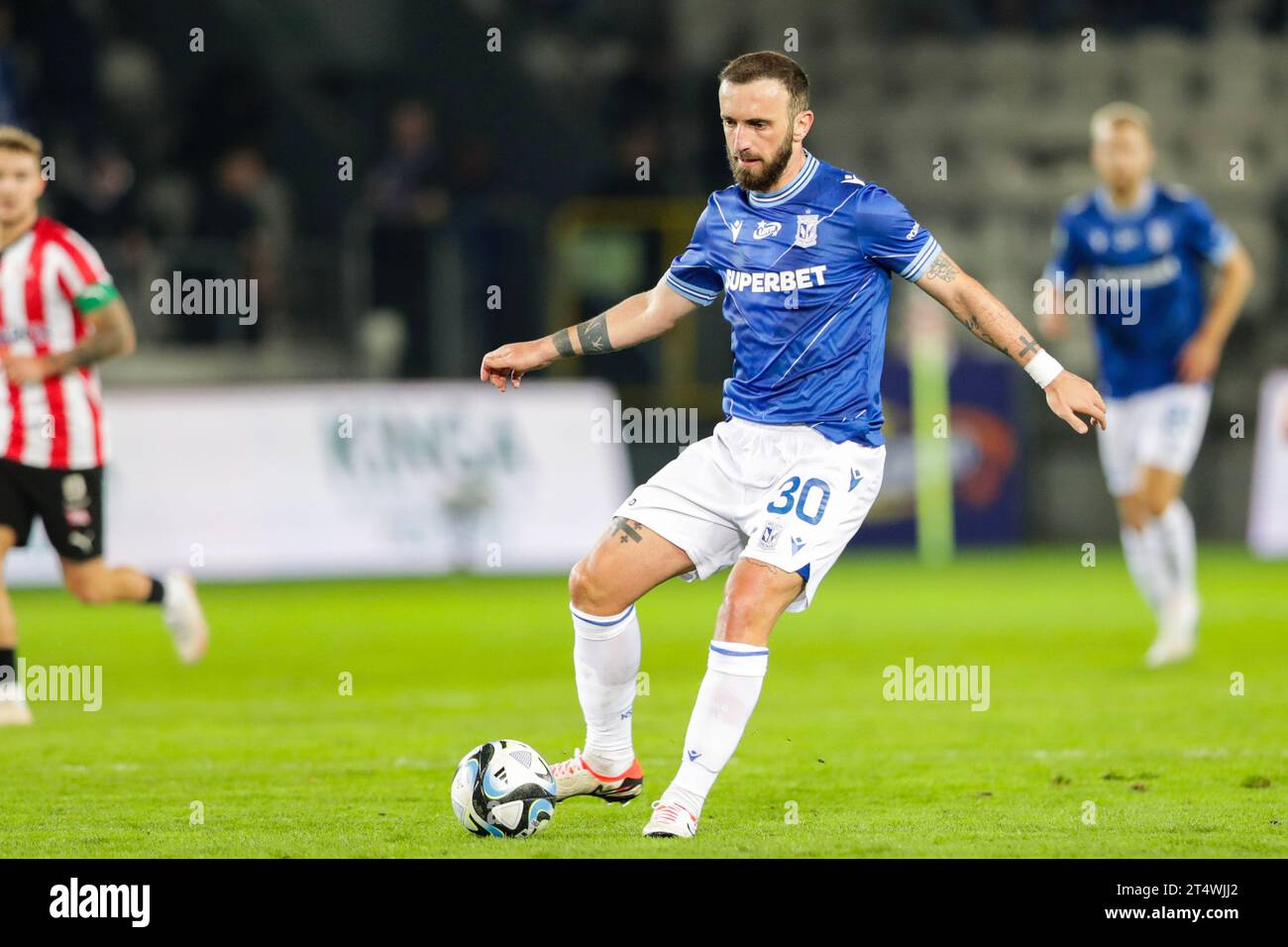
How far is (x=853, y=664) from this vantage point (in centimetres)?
1077

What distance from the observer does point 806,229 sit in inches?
240

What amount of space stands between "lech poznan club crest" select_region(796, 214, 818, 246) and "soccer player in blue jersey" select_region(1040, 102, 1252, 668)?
4.80 m

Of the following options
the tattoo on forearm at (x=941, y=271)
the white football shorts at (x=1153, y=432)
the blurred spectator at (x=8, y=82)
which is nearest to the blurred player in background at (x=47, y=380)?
the tattoo on forearm at (x=941, y=271)

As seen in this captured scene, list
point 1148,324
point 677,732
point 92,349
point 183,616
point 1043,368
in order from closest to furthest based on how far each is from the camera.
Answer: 1. point 1043,368
2. point 677,732
3. point 92,349
4. point 183,616
5. point 1148,324

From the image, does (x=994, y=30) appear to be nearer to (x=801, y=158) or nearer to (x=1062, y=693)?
(x=1062, y=693)

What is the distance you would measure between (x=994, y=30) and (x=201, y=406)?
35.2ft

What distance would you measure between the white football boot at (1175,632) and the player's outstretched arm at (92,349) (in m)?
5.49

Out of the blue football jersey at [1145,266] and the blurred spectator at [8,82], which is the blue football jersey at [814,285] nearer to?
the blue football jersey at [1145,266]

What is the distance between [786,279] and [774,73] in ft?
2.06

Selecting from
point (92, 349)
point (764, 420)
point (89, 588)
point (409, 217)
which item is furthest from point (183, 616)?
point (409, 217)

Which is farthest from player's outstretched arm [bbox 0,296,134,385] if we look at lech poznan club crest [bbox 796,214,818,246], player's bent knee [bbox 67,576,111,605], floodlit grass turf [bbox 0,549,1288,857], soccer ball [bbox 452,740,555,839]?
lech poznan club crest [bbox 796,214,818,246]

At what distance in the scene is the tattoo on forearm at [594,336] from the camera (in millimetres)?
6492

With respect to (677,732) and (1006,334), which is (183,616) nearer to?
(677,732)

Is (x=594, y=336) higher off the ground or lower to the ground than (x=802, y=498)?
higher
